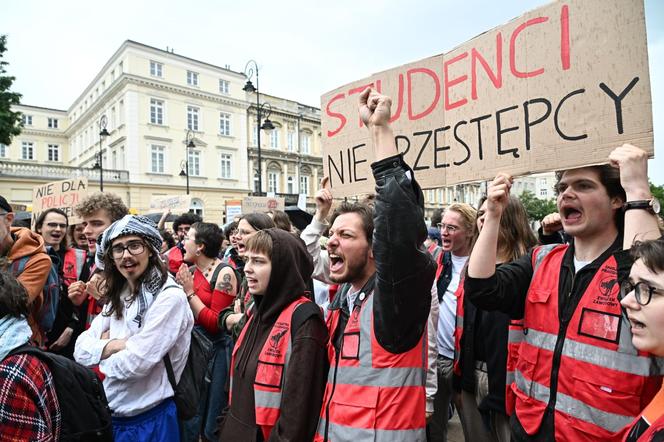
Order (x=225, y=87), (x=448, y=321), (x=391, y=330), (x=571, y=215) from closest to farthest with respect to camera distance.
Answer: (x=391, y=330)
(x=571, y=215)
(x=448, y=321)
(x=225, y=87)

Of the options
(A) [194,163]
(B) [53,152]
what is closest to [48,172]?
(A) [194,163]

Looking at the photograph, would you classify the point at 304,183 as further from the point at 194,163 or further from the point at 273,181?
the point at 194,163

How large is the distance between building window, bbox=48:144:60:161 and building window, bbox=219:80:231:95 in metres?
23.6

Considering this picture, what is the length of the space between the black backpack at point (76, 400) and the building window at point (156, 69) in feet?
128

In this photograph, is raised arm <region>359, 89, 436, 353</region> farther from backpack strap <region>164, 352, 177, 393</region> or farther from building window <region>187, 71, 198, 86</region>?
building window <region>187, 71, 198, 86</region>

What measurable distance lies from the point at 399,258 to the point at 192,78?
41164 mm

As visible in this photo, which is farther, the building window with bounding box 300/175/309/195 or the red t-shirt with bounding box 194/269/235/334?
the building window with bounding box 300/175/309/195

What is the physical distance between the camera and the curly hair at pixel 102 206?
369cm

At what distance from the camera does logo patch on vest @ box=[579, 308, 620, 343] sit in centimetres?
165

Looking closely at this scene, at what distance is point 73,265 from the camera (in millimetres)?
4398

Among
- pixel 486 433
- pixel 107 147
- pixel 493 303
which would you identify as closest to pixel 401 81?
pixel 493 303

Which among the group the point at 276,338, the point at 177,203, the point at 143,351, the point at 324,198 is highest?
the point at 177,203

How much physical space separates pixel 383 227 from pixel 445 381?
2050 millimetres

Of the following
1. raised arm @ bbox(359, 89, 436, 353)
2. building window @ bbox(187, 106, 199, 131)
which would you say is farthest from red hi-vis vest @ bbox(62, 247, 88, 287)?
building window @ bbox(187, 106, 199, 131)
